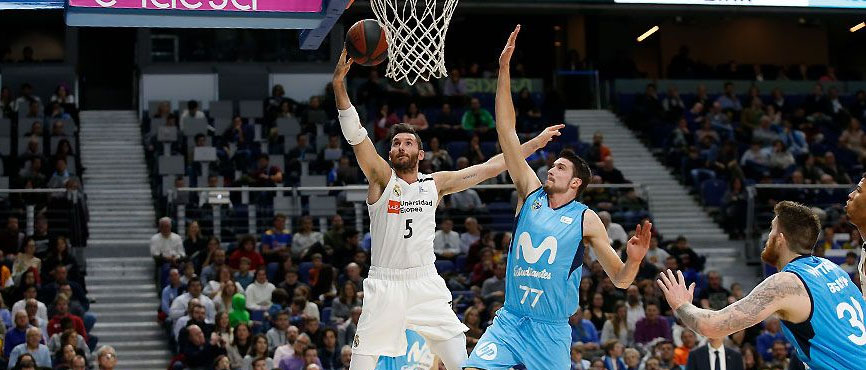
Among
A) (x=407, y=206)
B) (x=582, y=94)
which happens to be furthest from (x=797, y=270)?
(x=582, y=94)

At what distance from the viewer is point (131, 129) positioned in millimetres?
23000

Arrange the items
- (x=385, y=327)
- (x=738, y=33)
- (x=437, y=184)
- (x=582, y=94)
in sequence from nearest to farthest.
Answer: (x=385, y=327) < (x=437, y=184) < (x=582, y=94) < (x=738, y=33)

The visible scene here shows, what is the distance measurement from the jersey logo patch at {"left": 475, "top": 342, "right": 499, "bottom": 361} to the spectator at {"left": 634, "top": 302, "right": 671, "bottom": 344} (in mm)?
8603

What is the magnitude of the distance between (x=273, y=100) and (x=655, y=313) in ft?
29.2

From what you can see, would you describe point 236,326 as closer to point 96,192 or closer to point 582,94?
point 96,192

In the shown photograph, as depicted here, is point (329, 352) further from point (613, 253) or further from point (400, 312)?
point (613, 253)

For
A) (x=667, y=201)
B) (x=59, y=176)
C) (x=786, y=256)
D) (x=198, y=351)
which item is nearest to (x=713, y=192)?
(x=667, y=201)

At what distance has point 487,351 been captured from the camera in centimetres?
752

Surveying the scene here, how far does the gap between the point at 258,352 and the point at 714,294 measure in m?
6.78

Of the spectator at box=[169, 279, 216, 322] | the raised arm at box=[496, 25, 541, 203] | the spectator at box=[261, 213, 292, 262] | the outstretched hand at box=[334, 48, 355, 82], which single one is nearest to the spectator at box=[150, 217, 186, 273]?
the spectator at box=[261, 213, 292, 262]

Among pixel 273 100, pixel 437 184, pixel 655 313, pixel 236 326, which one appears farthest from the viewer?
pixel 273 100

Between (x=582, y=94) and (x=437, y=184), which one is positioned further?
(x=582, y=94)

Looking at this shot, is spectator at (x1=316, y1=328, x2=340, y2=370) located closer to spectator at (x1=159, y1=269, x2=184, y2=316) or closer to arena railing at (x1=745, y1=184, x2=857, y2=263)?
spectator at (x1=159, y1=269, x2=184, y2=316)

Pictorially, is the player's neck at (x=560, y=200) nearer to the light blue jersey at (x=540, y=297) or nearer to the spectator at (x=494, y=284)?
the light blue jersey at (x=540, y=297)
